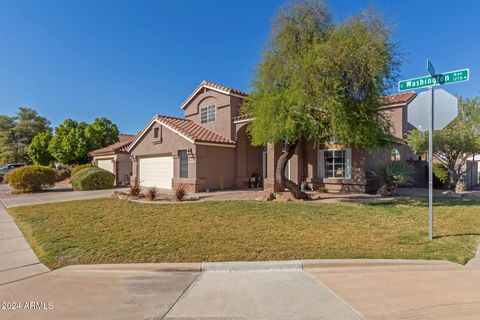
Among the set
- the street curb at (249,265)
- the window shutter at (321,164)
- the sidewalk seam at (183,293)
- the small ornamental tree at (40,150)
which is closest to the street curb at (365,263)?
the street curb at (249,265)

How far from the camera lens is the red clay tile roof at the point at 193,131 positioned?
1670cm

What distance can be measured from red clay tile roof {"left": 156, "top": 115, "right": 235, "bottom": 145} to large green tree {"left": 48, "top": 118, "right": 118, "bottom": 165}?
15.1 meters

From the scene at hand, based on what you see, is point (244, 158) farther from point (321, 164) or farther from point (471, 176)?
point (471, 176)

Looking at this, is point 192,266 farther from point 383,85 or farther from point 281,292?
point 383,85

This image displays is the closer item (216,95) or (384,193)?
(384,193)

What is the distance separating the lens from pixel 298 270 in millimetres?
4906

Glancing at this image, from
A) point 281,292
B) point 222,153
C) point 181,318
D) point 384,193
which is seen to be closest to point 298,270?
point 281,292

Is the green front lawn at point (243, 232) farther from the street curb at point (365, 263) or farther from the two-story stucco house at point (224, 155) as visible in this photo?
the two-story stucco house at point (224, 155)

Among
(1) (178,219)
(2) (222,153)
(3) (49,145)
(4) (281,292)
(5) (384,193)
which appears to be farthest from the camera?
(3) (49,145)

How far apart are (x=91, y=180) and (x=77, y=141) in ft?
42.0

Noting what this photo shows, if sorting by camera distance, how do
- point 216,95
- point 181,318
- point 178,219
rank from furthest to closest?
point 216,95, point 178,219, point 181,318

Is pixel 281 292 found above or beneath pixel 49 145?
beneath

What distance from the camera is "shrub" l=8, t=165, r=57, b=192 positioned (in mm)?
17578

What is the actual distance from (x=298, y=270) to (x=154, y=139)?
16.5 metres
